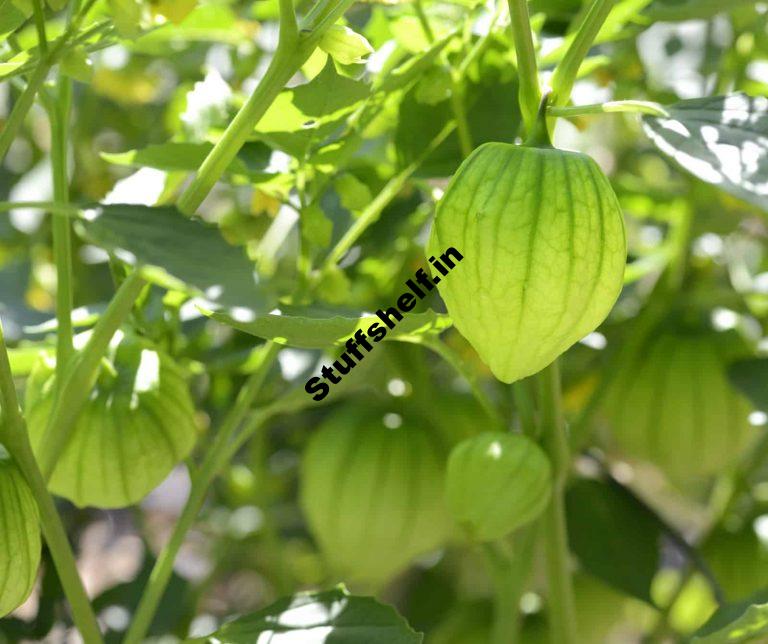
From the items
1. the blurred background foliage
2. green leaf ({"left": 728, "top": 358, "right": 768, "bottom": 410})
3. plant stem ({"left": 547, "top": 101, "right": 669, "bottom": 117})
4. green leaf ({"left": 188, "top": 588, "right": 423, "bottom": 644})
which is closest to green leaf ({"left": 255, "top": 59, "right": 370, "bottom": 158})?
the blurred background foliage

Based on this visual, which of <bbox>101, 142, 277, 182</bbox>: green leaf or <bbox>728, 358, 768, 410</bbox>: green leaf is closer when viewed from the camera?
<bbox>101, 142, 277, 182</bbox>: green leaf

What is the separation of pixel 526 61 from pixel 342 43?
0.23ft

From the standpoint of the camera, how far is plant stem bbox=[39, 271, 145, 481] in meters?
0.43

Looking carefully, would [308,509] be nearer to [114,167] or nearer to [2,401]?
[2,401]

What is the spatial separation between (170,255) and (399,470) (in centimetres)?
43

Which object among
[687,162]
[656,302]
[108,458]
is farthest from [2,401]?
[656,302]

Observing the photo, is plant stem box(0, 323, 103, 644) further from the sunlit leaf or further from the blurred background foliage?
the sunlit leaf

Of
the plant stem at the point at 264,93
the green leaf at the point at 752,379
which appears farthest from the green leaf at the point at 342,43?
the green leaf at the point at 752,379

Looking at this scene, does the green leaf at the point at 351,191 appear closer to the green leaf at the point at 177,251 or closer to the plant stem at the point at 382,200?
the plant stem at the point at 382,200

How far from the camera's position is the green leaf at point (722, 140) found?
0.35m

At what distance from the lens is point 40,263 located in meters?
1.02

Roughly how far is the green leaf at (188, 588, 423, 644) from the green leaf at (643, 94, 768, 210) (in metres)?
0.24

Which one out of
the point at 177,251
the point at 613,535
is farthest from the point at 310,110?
the point at 613,535

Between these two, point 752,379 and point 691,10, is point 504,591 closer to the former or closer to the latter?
point 752,379
